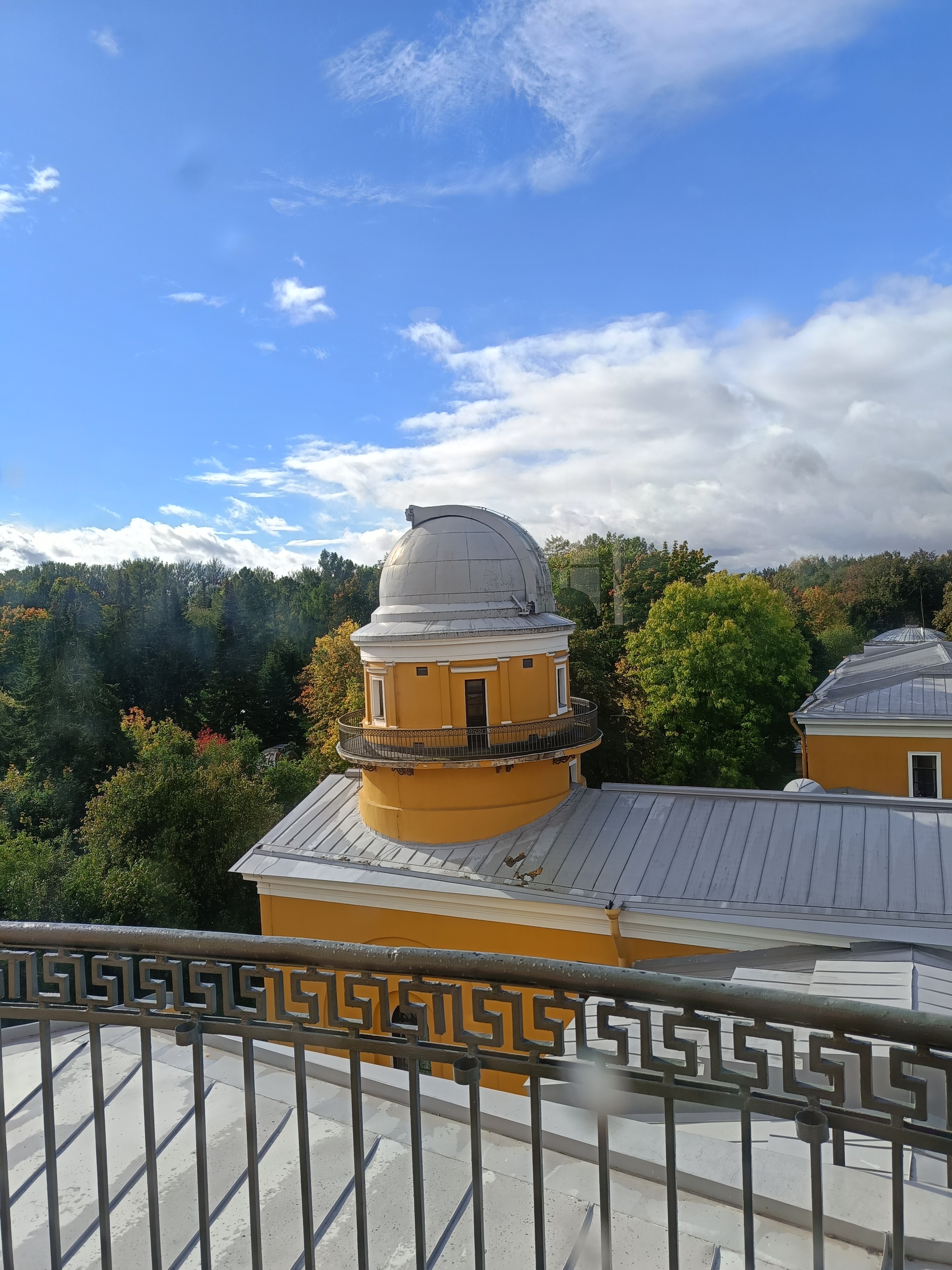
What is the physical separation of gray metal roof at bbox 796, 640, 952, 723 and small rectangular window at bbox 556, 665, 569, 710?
693 cm

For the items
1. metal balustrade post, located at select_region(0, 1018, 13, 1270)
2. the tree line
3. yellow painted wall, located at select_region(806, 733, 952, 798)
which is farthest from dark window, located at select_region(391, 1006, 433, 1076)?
yellow painted wall, located at select_region(806, 733, 952, 798)

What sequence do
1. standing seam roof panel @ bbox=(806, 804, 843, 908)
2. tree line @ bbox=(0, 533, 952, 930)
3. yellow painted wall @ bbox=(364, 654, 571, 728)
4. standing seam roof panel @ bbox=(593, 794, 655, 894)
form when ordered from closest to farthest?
standing seam roof panel @ bbox=(806, 804, 843, 908) → standing seam roof panel @ bbox=(593, 794, 655, 894) → yellow painted wall @ bbox=(364, 654, 571, 728) → tree line @ bbox=(0, 533, 952, 930)

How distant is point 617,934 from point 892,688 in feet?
38.1

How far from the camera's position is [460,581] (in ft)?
43.4

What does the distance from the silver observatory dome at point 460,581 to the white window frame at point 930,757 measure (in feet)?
29.7

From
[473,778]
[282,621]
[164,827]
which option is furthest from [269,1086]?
[282,621]

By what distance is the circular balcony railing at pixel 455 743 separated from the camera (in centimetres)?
1250

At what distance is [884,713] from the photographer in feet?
57.4

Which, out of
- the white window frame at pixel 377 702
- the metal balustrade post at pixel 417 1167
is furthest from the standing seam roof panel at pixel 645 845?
the metal balustrade post at pixel 417 1167

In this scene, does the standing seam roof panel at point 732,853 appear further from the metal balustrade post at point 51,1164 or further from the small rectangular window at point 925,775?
the metal balustrade post at point 51,1164

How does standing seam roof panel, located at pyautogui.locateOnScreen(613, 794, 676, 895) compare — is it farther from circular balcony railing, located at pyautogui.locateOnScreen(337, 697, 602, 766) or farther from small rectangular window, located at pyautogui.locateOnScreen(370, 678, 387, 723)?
small rectangular window, located at pyautogui.locateOnScreen(370, 678, 387, 723)

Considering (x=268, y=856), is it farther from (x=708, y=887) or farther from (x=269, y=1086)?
(x=269, y=1086)

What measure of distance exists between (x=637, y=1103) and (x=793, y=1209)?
0.60 m

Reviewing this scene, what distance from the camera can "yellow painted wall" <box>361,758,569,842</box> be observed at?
42.0 ft
